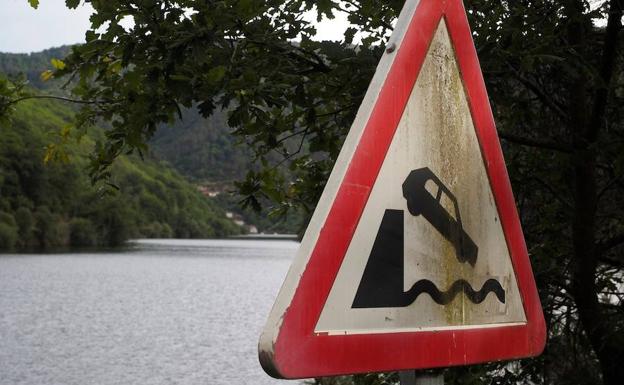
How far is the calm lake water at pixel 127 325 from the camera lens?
961 inches

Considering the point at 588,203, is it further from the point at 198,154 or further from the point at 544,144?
the point at 198,154

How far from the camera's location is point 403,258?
1.47 meters

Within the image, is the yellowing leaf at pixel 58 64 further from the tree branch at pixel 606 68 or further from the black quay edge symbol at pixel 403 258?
the tree branch at pixel 606 68

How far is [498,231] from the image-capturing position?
164 centimetres

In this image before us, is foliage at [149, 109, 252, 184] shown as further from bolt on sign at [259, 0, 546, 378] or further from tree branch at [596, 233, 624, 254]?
bolt on sign at [259, 0, 546, 378]

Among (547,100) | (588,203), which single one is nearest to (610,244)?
(588,203)

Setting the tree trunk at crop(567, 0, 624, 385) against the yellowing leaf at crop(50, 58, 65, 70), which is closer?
the yellowing leaf at crop(50, 58, 65, 70)

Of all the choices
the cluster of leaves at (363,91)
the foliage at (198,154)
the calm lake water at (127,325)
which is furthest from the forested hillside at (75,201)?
the cluster of leaves at (363,91)

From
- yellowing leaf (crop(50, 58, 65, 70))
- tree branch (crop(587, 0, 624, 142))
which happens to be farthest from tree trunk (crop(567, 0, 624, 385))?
yellowing leaf (crop(50, 58, 65, 70))

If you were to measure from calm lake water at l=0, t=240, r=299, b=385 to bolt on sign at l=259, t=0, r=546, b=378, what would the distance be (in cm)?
2129

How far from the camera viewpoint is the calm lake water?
2441 centimetres

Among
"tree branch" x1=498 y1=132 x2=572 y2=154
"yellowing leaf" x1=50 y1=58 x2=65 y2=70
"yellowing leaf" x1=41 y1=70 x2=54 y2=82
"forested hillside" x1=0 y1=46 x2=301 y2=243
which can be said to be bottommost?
"forested hillside" x1=0 y1=46 x2=301 y2=243

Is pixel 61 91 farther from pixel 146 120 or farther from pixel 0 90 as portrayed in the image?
pixel 146 120

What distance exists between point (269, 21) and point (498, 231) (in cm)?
177
